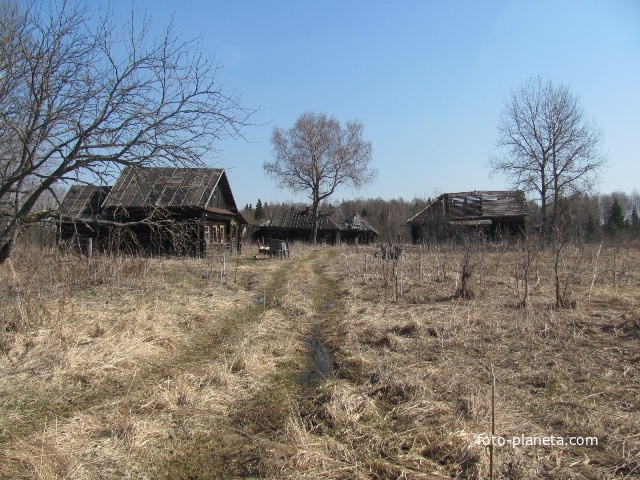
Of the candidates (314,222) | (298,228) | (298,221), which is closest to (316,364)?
(314,222)

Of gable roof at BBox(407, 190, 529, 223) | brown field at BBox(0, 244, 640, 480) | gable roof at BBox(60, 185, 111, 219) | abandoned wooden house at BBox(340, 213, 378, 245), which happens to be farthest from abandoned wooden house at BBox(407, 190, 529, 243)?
brown field at BBox(0, 244, 640, 480)

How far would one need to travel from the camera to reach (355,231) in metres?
47.0

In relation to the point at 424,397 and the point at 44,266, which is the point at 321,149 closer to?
the point at 44,266

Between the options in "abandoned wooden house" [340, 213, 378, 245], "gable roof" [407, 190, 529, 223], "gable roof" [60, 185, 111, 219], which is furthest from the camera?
"abandoned wooden house" [340, 213, 378, 245]

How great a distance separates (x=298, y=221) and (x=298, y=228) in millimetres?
917

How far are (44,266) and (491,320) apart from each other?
8.93 metres

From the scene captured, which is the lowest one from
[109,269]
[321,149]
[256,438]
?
[256,438]

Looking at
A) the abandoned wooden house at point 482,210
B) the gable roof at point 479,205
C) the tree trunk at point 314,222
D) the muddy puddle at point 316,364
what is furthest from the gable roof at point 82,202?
the gable roof at point 479,205

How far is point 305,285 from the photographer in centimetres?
1356

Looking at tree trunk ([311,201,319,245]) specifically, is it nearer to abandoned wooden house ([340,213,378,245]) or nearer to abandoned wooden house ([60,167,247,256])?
abandoned wooden house ([340,213,378,245])

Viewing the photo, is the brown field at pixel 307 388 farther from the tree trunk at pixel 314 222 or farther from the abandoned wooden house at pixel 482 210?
the tree trunk at pixel 314 222

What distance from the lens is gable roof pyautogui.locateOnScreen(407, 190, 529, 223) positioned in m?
36.1

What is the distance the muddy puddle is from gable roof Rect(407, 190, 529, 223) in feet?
97.6

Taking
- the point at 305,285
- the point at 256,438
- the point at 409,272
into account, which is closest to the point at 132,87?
the point at 256,438
